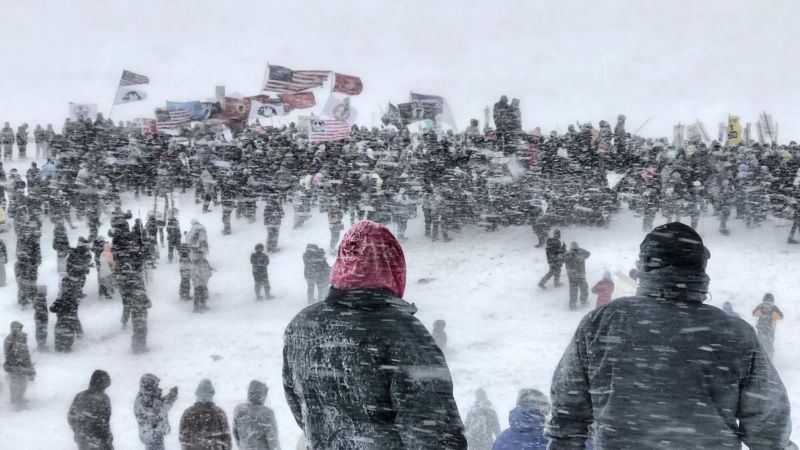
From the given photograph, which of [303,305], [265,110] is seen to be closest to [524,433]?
[303,305]

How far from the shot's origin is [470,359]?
1285cm

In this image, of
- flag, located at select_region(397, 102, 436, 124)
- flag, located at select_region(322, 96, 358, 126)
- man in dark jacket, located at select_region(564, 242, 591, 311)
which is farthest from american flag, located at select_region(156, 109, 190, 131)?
man in dark jacket, located at select_region(564, 242, 591, 311)

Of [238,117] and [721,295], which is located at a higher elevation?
[238,117]

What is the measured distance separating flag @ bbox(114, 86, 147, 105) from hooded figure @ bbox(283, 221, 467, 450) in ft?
73.9

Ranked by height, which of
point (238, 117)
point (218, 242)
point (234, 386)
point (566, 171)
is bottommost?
point (234, 386)

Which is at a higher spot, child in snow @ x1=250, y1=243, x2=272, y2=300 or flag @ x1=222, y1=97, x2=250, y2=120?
flag @ x1=222, y1=97, x2=250, y2=120

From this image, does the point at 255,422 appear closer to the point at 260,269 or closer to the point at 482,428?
the point at 482,428

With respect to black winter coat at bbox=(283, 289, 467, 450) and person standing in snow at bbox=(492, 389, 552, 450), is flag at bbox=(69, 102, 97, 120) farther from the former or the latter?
black winter coat at bbox=(283, 289, 467, 450)

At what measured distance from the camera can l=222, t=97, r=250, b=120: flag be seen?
24.0 metres

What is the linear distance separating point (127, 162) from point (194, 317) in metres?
9.11

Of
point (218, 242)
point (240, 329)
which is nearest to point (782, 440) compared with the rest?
point (240, 329)

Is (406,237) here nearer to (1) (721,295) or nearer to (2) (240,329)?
(2) (240,329)

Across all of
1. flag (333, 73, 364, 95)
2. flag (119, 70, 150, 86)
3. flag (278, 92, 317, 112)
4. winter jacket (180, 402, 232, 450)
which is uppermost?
flag (119, 70, 150, 86)

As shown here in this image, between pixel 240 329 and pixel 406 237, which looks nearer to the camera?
pixel 240 329
